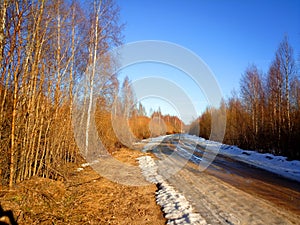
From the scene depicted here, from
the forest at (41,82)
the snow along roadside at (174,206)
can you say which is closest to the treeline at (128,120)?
the forest at (41,82)

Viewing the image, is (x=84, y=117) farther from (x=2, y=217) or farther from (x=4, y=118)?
(x=2, y=217)

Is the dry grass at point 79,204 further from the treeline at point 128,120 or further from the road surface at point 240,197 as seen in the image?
the treeline at point 128,120

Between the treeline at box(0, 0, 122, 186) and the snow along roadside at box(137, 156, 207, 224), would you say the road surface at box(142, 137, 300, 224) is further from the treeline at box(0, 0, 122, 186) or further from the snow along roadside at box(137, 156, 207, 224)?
the treeline at box(0, 0, 122, 186)

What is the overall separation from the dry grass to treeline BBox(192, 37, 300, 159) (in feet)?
36.1

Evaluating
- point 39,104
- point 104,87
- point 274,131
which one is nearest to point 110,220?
point 39,104

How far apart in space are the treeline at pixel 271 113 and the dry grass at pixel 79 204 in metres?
11.0

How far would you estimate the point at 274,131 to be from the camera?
585 inches

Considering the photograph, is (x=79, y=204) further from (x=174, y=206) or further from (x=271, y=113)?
(x=271, y=113)

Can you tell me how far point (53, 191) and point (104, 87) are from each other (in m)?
7.85

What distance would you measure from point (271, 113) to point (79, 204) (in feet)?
52.3

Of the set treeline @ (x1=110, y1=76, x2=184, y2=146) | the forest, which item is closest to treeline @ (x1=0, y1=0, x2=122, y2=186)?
the forest

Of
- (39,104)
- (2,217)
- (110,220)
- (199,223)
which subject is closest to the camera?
(2,217)

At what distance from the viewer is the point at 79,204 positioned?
14.8ft

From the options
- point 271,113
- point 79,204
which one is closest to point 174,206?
point 79,204
